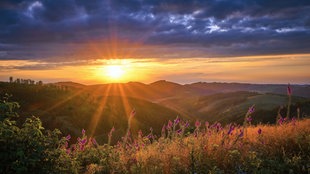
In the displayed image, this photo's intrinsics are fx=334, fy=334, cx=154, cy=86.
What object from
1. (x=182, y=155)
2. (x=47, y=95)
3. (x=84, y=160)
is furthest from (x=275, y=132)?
(x=47, y=95)

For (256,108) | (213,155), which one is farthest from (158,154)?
(256,108)

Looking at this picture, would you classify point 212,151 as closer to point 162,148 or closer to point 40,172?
point 162,148

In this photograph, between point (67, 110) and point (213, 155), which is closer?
point (213, 155)

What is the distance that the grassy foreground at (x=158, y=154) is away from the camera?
15.0 feet

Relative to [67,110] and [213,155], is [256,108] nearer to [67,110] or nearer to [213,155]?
[67,110]

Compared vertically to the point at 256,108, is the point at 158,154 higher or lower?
higher

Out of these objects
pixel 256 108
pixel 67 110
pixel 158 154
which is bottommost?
pixel 256 108

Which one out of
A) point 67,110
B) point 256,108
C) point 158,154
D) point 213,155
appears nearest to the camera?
point 213,155

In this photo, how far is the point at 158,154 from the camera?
19.5 feet

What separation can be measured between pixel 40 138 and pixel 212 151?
2.88 meters

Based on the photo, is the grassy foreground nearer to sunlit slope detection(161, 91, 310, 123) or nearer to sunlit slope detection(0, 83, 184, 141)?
sunlit slope detection(161, 91, 310, 123)

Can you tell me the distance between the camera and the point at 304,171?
17.0ft

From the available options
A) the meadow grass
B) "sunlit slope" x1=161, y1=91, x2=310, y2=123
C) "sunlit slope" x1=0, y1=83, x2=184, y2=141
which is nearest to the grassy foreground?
the meadow grass

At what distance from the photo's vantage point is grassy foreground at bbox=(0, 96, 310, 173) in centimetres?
459
